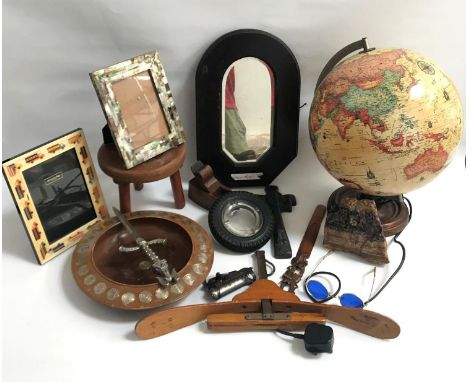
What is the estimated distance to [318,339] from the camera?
3.51 ft

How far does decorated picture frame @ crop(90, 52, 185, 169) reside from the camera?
128 cm

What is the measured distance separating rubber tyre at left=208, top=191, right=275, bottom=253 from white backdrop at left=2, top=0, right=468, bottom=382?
1.9 inches

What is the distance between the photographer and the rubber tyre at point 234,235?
4.39 ft

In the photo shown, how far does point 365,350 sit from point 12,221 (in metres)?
1.08

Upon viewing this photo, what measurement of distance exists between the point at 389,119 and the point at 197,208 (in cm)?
66

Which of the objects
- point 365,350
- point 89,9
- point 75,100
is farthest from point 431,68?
point 75,100

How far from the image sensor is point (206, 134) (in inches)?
59.8

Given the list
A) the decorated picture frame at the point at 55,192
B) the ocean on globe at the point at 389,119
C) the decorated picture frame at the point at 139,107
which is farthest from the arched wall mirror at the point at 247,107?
the decorated picture frame at the point at 55,192

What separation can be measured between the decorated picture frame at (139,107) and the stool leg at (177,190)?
0.10m

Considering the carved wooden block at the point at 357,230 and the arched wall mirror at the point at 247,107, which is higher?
the arched wall mirror at the point at 247,107

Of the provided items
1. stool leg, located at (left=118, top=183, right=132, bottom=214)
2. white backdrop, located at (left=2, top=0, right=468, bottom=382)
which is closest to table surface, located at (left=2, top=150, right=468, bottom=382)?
white backdrop, located at (left=2, top=0, right=468, bottom=382)

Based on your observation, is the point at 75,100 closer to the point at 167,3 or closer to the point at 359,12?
the point at 167,3

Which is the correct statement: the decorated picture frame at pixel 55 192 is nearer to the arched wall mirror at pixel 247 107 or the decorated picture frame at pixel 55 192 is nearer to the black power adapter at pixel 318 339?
the arched wall mirror at pixel 247 107

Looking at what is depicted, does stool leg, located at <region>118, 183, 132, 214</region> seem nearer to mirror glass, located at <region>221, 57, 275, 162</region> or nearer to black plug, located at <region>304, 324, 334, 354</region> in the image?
mirror glass, located at <region>221, 57, 275, 162</region>
